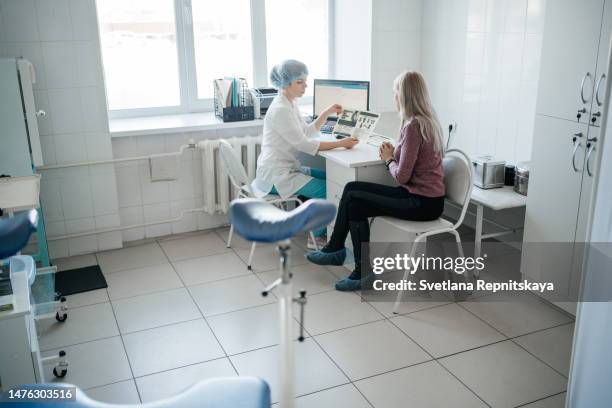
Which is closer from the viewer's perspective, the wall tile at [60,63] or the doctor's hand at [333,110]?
the wall tile at [60,63]

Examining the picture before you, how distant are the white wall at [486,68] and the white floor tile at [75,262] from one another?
2.65 metres

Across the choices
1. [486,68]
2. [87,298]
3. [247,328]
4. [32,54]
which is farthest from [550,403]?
[32,54]

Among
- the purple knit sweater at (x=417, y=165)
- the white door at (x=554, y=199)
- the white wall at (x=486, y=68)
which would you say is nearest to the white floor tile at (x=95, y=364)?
the purple knit sweater at (x=417, y=165)

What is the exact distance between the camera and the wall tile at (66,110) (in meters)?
3.87

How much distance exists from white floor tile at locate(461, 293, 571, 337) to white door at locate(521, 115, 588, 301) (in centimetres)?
11

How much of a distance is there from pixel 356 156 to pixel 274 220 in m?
2.10

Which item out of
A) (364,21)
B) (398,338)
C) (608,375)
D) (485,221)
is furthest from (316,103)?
(608,375)

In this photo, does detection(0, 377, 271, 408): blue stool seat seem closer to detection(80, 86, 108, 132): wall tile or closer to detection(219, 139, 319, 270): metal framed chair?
detection(219, 139, 319, 270): metal framed chair

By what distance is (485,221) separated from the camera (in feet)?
13.7

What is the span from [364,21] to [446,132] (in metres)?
1.02

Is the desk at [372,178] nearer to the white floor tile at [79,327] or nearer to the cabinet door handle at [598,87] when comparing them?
the cabinet door handle at [598,87]

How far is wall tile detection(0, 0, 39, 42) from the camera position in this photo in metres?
3.64

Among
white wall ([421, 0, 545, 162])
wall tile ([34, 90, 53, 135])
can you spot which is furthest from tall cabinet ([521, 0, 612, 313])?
wall tile ([34, 90, 53, 135])

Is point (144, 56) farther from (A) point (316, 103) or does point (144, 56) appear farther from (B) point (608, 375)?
(B) point (608, 375)
